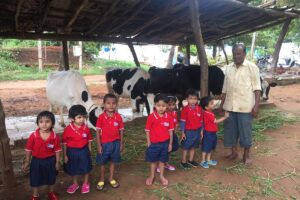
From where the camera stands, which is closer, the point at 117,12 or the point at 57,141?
the point at 57,141

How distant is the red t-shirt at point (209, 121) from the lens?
486 centimetres

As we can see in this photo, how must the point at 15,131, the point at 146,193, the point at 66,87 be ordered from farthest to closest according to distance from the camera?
the point at 15,131 → the point at 66,87 → the point at 146,193

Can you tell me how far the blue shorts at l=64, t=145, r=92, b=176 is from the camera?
388 centimetres

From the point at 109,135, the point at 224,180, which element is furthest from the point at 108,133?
the point at 224,180

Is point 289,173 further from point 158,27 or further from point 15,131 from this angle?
point 15,131

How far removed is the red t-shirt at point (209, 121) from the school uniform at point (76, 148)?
1905 millimetres

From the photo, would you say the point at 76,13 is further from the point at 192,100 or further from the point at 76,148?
the point at 76,148

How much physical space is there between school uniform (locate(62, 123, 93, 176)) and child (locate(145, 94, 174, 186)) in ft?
2.71

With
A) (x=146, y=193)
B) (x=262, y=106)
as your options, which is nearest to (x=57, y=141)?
(x=146, y=193)

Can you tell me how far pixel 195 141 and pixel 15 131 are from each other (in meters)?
4.38

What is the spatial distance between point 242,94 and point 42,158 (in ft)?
10.1

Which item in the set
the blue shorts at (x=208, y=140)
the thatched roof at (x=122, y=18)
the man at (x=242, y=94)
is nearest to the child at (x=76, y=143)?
the blue shorts at (x=208, y=140)

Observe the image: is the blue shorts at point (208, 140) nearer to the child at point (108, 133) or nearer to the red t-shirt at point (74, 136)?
the child at point (108, 133)

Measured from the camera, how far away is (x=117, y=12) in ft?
20.5
